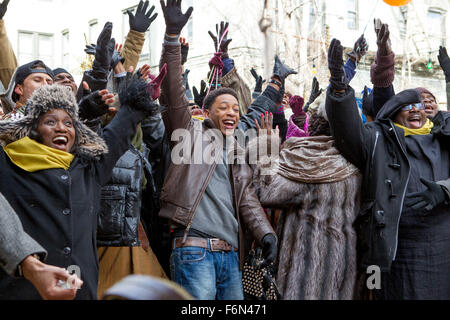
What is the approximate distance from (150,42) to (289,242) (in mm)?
17444

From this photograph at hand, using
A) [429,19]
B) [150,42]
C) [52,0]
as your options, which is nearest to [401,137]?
[150,42]

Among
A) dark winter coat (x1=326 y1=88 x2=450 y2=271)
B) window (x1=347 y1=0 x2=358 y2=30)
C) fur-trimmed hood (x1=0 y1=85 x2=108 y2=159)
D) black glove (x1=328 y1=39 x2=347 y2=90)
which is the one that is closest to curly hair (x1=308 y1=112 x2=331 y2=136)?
dark winter coat (x1=326 y1=88 x2=450 y2=271)

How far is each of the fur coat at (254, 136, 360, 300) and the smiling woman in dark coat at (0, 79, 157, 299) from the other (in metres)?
1.43

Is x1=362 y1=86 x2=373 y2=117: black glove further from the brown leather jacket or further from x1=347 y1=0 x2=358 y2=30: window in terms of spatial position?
x1=347 y1=0 x2=358 y2=30: window

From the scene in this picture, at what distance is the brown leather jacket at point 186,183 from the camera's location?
4.57 meters

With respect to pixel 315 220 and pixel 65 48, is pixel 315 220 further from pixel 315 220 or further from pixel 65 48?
pixel 65 48

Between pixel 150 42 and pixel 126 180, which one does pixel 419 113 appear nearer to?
pixel 126 180

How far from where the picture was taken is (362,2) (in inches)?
862

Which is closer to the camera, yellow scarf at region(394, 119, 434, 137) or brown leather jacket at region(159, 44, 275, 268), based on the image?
brown leather jacket at region(159, 44, 275, 268)

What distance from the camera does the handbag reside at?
16.0 ft

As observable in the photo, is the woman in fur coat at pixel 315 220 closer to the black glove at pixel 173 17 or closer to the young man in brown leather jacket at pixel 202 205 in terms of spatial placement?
the young man in brown leather jacket at pixel 202 205

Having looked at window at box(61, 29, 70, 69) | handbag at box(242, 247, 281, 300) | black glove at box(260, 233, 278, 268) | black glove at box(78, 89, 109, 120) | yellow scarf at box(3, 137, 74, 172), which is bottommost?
handbag at box(242, 247, 281, 300)

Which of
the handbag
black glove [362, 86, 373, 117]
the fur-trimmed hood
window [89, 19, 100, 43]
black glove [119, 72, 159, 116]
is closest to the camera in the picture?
the fur-trimmed hood

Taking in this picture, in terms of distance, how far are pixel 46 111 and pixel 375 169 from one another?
8.23ft
